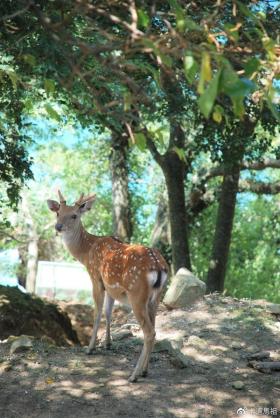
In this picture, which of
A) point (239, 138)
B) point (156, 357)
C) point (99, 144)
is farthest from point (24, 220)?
point (156, 357)

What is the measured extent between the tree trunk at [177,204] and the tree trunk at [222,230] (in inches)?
25.7

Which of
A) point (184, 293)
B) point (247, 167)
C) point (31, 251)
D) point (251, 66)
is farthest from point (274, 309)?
point (31, 251)

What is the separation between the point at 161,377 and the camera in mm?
7480

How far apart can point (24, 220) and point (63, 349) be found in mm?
20293

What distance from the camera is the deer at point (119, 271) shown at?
294 inches

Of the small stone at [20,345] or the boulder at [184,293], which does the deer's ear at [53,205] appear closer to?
the small stone at [20,345]

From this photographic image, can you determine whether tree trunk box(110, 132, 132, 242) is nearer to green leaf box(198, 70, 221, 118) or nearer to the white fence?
green leaf box(198, 70, 221, 118)

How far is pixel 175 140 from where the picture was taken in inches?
548

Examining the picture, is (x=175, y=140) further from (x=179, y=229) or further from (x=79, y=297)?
(x=79, y=297)

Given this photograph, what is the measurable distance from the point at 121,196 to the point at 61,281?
47.5 feet

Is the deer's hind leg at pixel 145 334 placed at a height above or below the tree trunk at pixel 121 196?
below

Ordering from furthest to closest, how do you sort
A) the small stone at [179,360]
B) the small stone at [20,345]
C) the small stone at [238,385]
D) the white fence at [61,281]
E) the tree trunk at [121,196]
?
the white fence at [61,281] < the tree trunk at [121,196] < the small stone at [20,345] < the small stone at [179,360] < the small stone at [238,385]

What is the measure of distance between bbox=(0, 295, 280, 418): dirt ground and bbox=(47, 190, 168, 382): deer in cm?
33

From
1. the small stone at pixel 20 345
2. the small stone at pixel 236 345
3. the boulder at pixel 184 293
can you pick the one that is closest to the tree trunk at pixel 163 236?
the boulder at pixel 184 293
